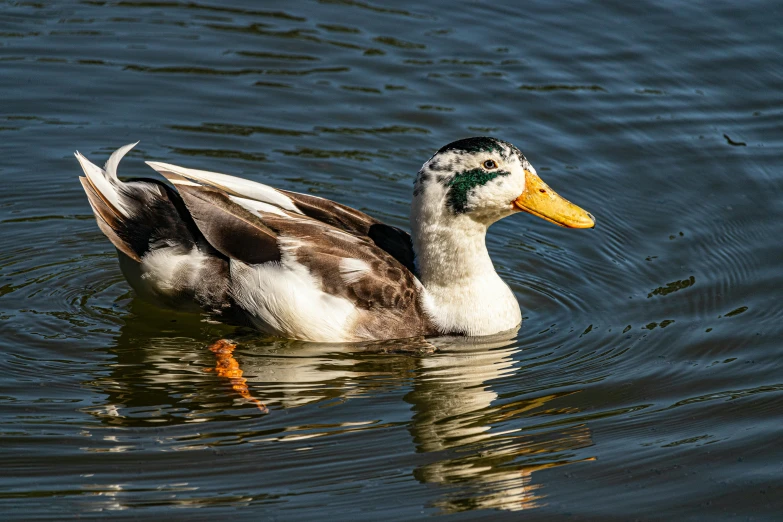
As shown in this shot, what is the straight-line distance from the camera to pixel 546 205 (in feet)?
25.5

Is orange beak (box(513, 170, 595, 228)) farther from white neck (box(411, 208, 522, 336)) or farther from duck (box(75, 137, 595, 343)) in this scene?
white neck (box(411, 208, 522, 336))

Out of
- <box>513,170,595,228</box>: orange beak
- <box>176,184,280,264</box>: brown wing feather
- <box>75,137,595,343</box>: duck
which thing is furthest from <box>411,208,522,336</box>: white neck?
<box>176,184,280,264</box>: brown wing feather

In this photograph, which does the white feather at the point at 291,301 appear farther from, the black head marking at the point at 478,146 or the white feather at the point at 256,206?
the black head marking at the point at 478,146

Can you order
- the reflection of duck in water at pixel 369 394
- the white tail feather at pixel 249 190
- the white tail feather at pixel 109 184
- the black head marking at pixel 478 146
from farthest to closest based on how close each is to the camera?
1. the white tail feather at pixel 249 190
2. the white tail feather at pixel 109 184
3. the black head marking at pixel 478 146
4. the reflection of duck in water at pixel 369 394

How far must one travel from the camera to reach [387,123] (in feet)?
35.4

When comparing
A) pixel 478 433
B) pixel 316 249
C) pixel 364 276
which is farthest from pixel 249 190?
pixel 478 433

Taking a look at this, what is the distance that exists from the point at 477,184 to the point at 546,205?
548 millimetres

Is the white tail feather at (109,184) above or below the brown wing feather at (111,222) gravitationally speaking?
above

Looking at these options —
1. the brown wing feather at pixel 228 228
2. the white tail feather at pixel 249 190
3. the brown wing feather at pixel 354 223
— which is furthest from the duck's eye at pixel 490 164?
the brown wing feather at pixel 228 228

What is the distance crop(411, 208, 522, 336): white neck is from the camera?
25.4 ft

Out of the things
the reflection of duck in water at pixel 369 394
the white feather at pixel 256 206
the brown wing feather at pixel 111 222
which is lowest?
the reflection of duck in water at pixel 369 394

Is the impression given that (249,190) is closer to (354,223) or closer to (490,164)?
(354,223)

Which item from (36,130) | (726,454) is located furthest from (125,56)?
(726,454)

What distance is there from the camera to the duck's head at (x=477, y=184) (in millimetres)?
7531
